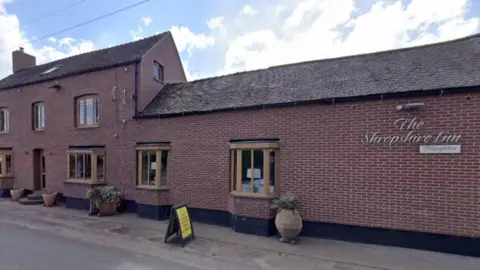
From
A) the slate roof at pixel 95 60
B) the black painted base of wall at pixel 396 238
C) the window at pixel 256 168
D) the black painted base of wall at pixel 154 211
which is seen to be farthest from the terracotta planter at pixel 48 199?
the black painted base of wall at pixel 396 238

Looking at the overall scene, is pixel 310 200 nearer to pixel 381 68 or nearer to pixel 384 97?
pixel 384 97

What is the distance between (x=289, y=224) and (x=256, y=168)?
71.6 inches

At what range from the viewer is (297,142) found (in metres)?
7.54

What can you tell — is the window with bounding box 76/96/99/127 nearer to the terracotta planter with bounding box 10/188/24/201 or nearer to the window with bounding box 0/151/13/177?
the terracotta planter with bounding box 10/188/24/201

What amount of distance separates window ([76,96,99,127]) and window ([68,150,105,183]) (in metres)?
1.30

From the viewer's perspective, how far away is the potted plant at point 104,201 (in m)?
9.98

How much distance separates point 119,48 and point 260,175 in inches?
414

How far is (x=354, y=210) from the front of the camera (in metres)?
6.82

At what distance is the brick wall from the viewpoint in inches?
235

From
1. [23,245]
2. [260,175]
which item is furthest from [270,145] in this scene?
[23,245]

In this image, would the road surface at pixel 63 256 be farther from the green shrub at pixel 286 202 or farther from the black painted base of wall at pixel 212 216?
the black painted base of wall at pixel 212 216

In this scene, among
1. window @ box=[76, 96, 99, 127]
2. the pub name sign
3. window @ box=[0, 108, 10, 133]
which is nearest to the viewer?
the pub name sign

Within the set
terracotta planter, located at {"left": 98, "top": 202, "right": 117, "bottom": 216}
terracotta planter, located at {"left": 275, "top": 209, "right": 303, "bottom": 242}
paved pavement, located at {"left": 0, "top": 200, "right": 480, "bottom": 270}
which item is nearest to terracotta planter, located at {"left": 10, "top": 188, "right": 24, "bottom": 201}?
paved pavement, located at {"left": 0, "top": 200, "right": 480, "bottom": 270}

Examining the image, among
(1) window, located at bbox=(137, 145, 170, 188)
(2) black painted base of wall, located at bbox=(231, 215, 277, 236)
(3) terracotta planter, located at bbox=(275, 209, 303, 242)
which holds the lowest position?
(2) black painted base of wall, located at bbox=(231, 215, 277, 236)
